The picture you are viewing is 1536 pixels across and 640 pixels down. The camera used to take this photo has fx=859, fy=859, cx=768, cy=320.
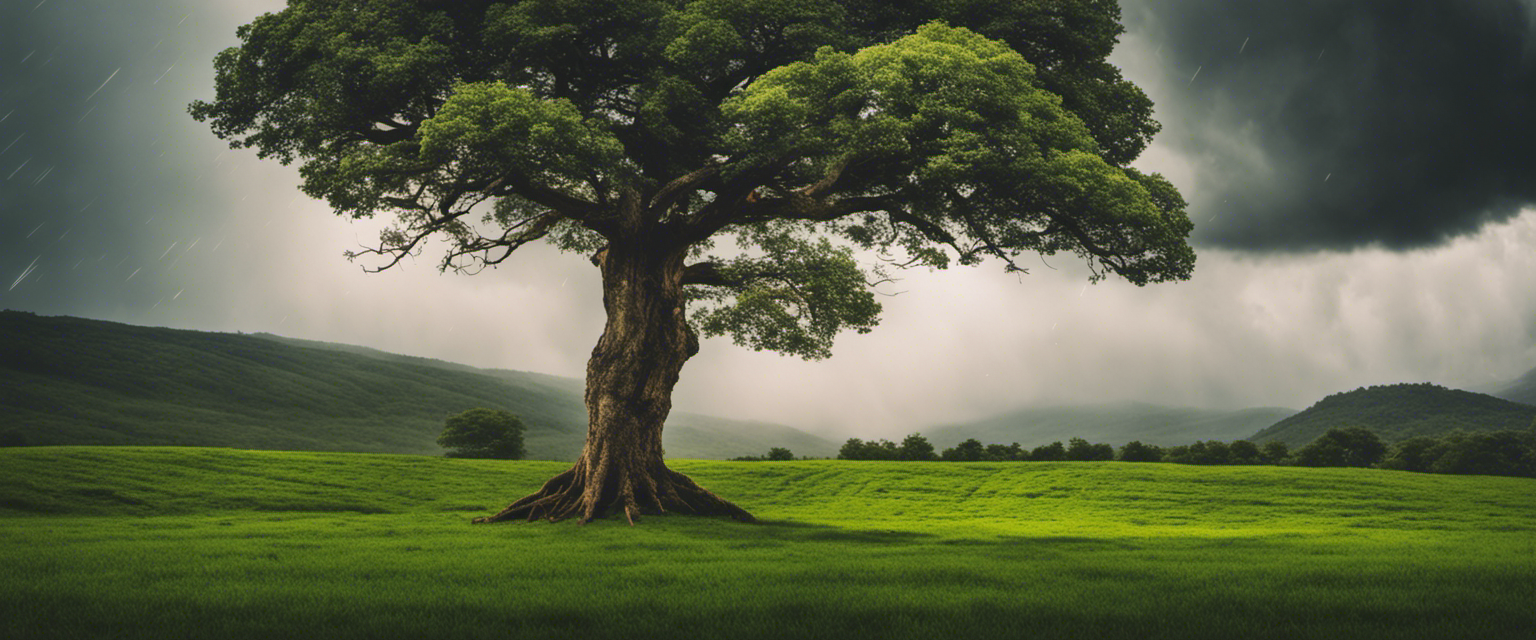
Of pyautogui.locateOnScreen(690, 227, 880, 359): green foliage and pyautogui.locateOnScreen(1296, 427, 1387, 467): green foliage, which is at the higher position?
pyautogui.locateOnScreen(690, 227, 880, 359): green foliage

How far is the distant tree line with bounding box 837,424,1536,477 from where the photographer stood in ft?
161

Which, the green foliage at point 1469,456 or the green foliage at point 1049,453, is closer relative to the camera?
the green foliage at point 1469,456

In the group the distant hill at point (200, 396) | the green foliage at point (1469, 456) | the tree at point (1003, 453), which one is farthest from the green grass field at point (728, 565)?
the distant hill at point (200, 396)

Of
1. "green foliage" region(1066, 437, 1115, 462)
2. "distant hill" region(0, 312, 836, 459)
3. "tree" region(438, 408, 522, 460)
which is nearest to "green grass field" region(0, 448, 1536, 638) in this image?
"green foliage" region(1066, 437, 1115, 462)

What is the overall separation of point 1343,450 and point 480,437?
2384 inches

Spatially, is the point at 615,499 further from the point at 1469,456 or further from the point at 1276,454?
the point at 1469,456

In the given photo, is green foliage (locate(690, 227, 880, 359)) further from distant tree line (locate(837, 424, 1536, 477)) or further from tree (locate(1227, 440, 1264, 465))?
tree (locate(1227, 440, 1264, 465))

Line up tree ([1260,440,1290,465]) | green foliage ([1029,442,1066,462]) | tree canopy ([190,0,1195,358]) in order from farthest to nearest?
green foliage ([1029,442,1066,462]), tree ([1260,440,1290,465]), tree canopy ([190,0,1195,358])

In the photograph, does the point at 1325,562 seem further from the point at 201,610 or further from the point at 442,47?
the point at 442,47

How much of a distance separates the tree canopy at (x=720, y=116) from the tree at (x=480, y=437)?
46130 mm

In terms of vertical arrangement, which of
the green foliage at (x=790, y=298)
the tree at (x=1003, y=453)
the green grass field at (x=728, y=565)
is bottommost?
the green grass field at (x=728, y=565)

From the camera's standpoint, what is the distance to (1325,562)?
14.3 meters

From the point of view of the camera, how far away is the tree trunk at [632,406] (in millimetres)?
24766

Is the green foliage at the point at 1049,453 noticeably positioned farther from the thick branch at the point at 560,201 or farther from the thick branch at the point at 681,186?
the thick branch at the point at 560,201
